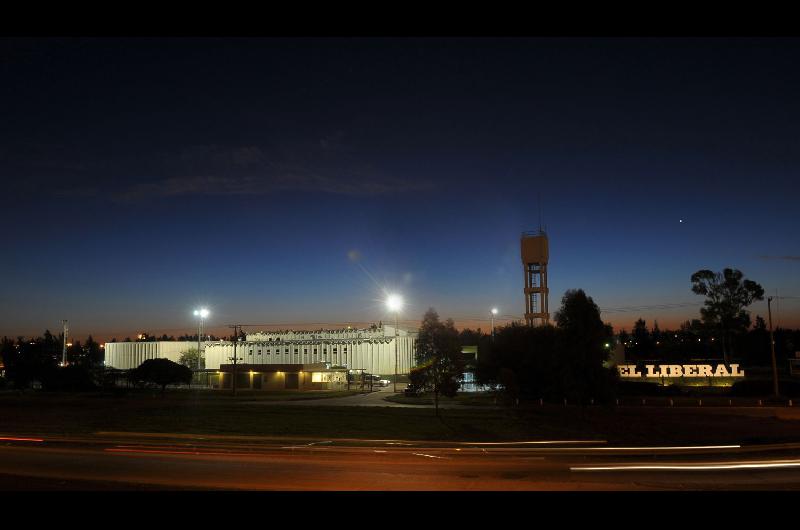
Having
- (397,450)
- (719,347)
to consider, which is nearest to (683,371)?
(719,347)

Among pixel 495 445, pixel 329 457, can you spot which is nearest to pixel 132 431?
pixel 329 457

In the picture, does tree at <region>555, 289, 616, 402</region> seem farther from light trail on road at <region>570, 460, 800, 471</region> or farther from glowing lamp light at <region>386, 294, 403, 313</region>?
glowing lamp light at <region>386, 294, 403, 313</region>

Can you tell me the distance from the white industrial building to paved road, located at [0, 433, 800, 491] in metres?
74.6

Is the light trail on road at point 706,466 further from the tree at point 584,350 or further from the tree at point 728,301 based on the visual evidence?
the tree at point 728,301

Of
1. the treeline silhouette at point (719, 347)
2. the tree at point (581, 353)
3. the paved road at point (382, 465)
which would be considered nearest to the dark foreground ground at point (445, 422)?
Answer: the tree at point (581, 353)

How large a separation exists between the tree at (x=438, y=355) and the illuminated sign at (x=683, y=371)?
118ft

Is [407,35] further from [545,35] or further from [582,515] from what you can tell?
[582,515]

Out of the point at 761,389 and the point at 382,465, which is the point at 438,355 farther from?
the point at 761,389

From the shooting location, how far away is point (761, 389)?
5378cm

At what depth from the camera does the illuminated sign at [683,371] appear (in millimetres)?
65188

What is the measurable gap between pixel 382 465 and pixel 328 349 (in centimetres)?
8965

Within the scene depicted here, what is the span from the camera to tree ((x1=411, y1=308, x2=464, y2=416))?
36.3 meters

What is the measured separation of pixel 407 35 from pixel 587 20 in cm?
72

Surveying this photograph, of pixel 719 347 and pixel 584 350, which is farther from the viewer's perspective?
pixel 719 347
